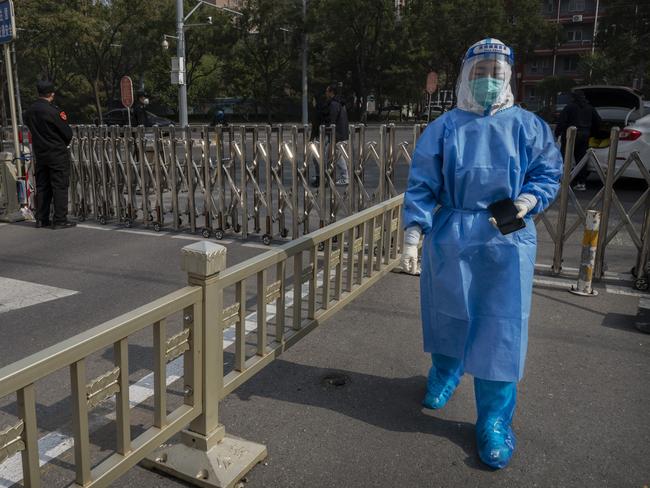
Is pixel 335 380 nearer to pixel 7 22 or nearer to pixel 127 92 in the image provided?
pixel 7 22

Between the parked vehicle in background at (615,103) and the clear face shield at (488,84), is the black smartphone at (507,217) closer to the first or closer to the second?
the clear face shield at (488,84)

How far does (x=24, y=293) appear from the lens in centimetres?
554

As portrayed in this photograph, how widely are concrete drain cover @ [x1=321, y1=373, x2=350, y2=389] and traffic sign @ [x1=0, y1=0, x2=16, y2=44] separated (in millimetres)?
6701

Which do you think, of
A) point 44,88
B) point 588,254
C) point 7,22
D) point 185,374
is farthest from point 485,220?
point 7,22

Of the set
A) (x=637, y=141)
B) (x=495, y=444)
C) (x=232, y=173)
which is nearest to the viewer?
(x=495, y=444)

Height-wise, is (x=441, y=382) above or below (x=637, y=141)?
below

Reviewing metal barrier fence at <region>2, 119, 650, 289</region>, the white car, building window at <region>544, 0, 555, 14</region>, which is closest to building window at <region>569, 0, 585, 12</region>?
building window at <region>544, 0, 555, 14</region>

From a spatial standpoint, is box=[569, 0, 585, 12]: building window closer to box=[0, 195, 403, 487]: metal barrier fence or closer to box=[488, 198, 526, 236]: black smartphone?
box=[0, 195, 403, 487]: metal barrier fence

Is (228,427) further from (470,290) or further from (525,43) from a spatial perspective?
(525,43)

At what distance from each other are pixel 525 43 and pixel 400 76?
817 centimetres

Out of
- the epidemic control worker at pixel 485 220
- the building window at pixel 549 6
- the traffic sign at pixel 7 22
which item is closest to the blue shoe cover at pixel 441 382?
the epidemic control worker at pixel 485 220

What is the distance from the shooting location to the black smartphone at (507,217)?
286cm

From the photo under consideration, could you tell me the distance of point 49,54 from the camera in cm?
3516

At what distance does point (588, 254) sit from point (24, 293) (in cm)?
487
